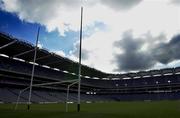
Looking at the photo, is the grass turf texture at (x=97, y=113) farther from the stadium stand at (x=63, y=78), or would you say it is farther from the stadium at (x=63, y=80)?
the stadium stand at (x=63, y=78)

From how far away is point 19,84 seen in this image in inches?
2141

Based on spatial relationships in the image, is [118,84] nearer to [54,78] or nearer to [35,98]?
[54,78]

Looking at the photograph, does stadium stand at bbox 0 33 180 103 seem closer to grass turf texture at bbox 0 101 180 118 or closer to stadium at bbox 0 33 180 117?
stadium at bbox 0 33 180 117

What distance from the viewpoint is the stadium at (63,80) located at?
158ft

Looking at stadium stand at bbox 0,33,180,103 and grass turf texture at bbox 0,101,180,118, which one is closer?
grass turf texture at bbox 0,101,180,118

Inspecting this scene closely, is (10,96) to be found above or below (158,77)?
below

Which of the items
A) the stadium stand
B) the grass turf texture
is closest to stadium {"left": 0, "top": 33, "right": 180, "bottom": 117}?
the stadium stand

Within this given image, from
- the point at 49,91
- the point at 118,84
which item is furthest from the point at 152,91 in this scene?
the point at 49,91

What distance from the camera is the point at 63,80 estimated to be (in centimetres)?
6675

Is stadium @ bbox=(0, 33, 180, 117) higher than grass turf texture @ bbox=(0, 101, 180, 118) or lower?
higher

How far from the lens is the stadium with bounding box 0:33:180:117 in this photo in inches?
1901

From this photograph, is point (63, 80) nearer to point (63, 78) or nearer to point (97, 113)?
point (63, 78)

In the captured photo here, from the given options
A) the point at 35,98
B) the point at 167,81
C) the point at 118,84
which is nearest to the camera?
the point at 35,98

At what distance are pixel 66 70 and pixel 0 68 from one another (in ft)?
85.5
